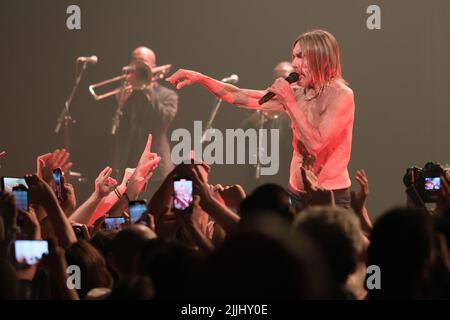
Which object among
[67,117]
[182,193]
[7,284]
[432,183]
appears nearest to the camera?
[7,284]

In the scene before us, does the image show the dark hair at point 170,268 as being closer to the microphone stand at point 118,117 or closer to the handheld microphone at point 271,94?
the handheld microphone at point 271,94

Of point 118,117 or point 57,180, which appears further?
point 118,117

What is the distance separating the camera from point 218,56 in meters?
8.73

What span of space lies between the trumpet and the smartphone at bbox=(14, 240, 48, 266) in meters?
5.93

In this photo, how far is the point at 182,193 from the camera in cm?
330

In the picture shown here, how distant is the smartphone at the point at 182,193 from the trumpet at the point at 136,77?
526cm

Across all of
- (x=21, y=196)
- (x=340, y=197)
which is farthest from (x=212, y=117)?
(x=21, y=196)

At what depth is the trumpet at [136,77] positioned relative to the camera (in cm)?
859

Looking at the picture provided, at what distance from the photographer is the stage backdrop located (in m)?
8.70

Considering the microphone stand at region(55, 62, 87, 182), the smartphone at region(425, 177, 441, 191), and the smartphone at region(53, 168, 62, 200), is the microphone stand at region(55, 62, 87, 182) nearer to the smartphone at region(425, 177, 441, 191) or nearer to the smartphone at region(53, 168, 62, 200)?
the smartphone at region(53, 168, 62, 200)

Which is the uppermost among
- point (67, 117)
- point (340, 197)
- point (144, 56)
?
point (144, 56)

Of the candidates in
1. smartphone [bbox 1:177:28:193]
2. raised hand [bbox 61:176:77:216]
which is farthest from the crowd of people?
raised hand [bbox 61:176:77:216]

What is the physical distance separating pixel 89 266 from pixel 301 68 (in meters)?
3.40

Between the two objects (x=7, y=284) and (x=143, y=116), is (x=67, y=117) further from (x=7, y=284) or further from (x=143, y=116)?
(x=7, y=284)
